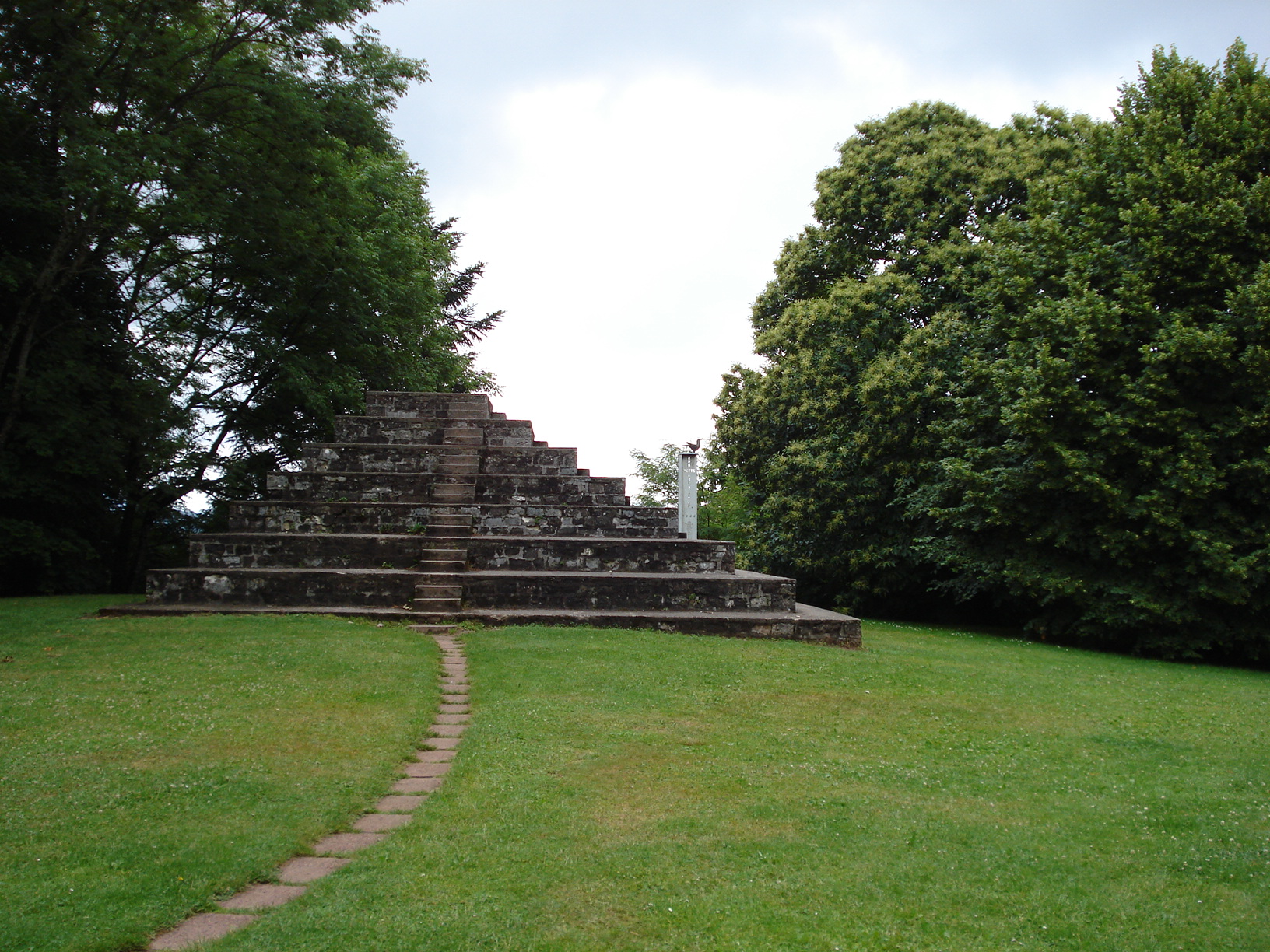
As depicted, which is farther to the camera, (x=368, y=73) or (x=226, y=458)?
(x=226, y=458)

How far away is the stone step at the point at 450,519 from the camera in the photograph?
1508 cm

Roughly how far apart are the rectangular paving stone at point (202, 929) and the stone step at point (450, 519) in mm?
11195

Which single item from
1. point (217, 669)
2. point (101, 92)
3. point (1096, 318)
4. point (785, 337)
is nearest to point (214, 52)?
point (101, 92)

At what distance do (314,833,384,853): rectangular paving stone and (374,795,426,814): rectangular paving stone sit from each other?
0.41m

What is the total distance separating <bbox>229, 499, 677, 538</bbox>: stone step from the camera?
15078mm

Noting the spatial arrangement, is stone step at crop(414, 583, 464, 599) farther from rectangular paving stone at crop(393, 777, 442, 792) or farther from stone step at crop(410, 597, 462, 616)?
rectangular paving stone at crop(393, 777, 442, 792)

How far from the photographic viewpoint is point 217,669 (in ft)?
28.7

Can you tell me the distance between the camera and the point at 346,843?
4723mm

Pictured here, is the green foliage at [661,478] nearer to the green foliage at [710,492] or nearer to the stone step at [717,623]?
the green foliage at [710,492]

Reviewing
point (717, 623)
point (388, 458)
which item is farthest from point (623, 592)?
point (388, 458)

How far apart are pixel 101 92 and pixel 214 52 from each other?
195 cm

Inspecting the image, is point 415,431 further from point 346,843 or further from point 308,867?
point 308,867

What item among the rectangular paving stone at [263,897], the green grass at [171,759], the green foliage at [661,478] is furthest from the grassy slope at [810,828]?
Result: the green foliage at [661,478]

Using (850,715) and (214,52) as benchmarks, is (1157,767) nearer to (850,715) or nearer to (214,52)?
(850,715)
